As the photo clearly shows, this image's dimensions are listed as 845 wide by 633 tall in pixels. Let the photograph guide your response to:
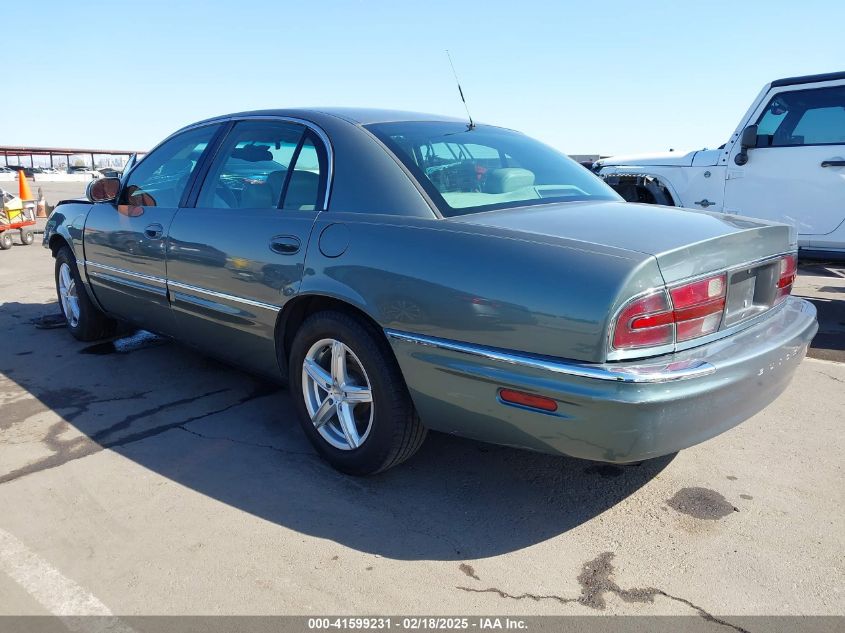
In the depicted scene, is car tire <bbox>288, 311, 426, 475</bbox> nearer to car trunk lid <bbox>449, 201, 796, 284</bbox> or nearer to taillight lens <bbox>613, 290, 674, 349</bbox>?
car trunk lid <bbox>449, 201, 796, 284</bbox>

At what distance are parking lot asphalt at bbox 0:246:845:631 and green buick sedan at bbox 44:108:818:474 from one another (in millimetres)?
338

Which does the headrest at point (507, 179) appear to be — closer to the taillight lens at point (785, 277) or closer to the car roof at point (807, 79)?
the taillight lens at point (785, 277)

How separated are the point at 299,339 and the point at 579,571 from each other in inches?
61.7

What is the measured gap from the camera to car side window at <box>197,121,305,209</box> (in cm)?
338

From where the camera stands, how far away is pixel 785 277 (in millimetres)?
2977

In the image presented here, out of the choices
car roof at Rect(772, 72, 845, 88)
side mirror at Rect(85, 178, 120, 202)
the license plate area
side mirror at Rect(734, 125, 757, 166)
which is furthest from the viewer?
side mirror at Rect(734, 125, 757, 166)

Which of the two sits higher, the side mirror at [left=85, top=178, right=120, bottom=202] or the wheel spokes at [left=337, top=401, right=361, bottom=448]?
the side mirror at [left=85, top=178, right=120, bottom=202]

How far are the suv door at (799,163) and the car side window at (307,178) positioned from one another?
5.04 meters

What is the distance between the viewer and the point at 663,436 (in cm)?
224

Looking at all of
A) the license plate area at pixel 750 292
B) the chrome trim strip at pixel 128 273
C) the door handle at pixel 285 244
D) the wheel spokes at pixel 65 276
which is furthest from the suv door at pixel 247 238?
the wheel spokes at pixel 65 276

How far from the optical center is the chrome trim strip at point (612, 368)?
7.07 ft

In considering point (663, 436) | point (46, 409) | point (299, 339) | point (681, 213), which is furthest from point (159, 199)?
point (663, 436)

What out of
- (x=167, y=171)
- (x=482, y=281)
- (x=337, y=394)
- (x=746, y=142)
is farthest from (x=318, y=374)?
(x=746, y=142)

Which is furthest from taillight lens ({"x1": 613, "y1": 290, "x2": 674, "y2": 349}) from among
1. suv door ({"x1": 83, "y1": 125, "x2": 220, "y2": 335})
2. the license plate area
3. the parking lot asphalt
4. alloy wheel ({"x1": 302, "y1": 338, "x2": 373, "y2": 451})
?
suv door ({"x1": 83, "y1": 125, "x2": 220, "y2": 335})
